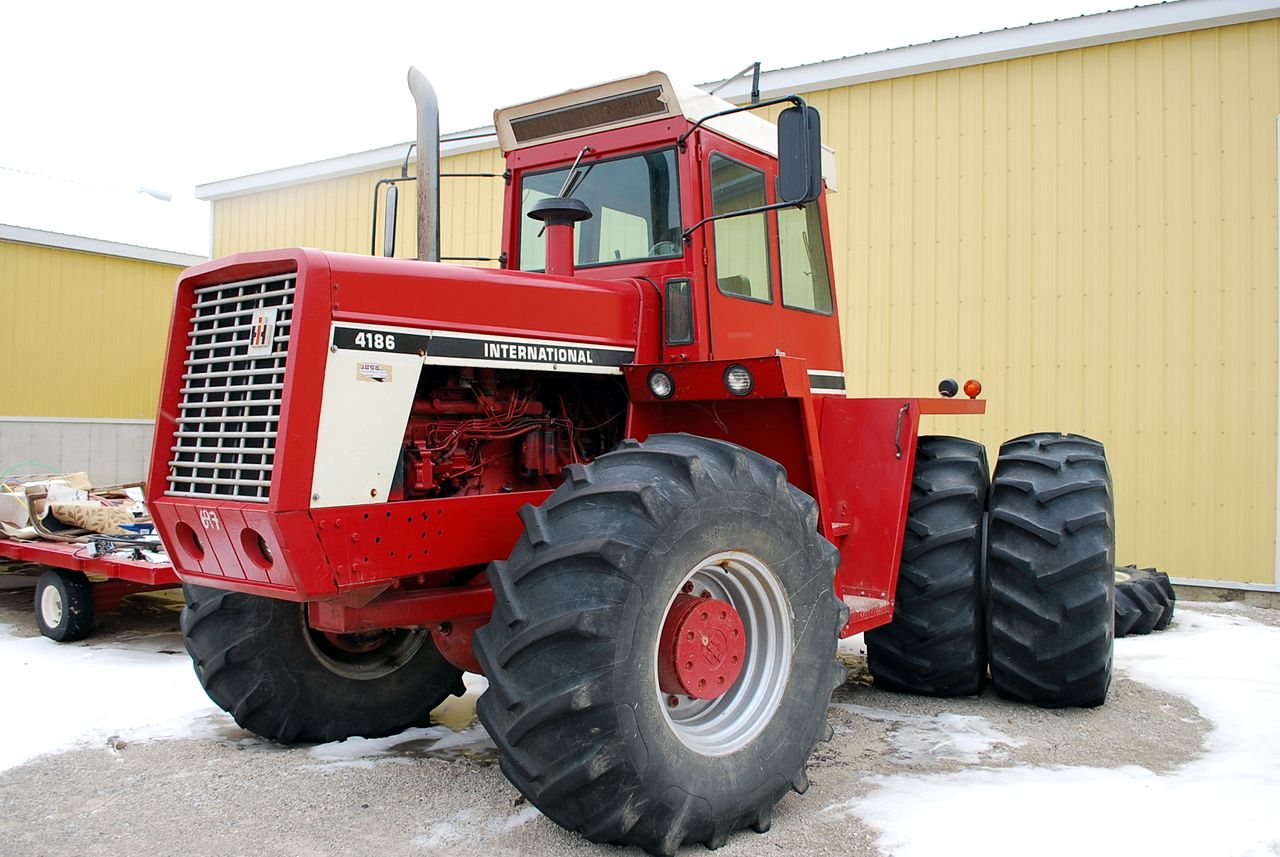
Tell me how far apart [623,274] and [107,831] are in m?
2.98

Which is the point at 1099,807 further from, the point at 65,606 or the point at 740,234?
the point at 65,606

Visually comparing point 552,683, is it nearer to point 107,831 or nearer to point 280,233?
point 107,831

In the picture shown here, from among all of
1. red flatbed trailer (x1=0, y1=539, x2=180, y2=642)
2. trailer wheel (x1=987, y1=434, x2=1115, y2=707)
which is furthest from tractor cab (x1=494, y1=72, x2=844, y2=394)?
red flatbed trailer (x1=0, y1=539, x2=180, y2=642)

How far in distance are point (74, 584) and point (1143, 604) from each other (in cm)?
735

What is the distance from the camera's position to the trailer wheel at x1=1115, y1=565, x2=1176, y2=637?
734 centimetres

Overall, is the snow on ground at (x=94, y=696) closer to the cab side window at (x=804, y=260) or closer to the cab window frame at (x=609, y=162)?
the cab window frame at (x=609, y=162)

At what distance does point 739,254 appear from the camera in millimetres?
4973

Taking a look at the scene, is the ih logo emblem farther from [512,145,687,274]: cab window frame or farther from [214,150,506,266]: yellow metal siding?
[214,150,506,266]: yellow metal siding

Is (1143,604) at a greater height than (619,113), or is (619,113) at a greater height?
(619,113)

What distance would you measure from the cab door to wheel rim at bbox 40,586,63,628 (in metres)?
5.29

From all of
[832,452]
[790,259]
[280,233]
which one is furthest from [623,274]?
[280,233]

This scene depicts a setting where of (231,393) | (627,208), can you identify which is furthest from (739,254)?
(231,393)

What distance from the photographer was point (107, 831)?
3689 millimetres

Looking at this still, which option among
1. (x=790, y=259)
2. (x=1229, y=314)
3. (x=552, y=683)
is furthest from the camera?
(x=1229, y=314)
